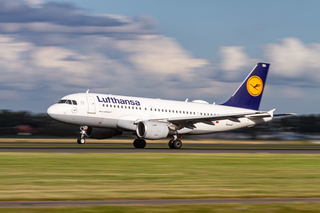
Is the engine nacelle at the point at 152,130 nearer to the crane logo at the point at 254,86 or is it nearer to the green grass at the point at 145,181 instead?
the green grass at the point at 145,181

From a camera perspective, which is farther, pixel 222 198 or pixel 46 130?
pixel 46 130

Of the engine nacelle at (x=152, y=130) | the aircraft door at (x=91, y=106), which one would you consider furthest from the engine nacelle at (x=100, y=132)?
the engine nacelle at (x=152, y=130)

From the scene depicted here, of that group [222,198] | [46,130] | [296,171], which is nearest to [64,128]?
[46,130]

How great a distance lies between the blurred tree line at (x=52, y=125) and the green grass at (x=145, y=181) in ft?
236

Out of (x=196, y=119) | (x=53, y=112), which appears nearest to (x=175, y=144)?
(x=196, y=119)

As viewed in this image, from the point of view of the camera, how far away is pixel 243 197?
39.6 feet

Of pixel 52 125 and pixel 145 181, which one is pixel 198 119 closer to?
pixel 145 181

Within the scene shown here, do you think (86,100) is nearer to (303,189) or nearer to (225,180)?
(225,180)

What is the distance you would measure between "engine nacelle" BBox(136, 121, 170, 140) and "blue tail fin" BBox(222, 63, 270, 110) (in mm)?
12855

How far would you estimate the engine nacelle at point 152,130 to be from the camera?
3500 centimetres

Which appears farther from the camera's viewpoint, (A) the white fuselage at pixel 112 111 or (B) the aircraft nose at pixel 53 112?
(A) the white fuselage at pixel 112 111

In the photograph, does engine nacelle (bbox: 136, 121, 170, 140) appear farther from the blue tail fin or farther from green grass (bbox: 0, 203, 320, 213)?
green grass (bbox: 0, 203, 320, 213)

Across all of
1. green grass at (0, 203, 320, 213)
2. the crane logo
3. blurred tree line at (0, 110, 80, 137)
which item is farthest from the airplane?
blurred tree line at (0, 110, 80, 137)

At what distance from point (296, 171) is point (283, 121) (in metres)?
93.4
